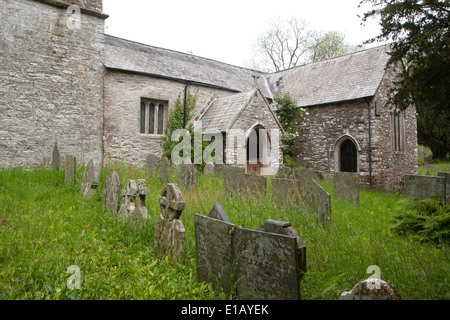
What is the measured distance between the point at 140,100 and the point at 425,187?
1147 centimetres

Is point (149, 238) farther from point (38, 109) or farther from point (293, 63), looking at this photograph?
point (293, 63)

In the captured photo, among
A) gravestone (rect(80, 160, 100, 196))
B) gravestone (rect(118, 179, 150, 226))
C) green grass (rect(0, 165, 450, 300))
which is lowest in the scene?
green grass (rect(0, 165, 450, 300))

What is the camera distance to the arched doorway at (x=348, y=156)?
50.1ft

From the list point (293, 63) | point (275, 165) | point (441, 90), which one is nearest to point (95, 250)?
point (441, 90)

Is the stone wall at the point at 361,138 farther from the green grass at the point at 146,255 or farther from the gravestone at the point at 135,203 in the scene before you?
the gravestone at the point at 135,203

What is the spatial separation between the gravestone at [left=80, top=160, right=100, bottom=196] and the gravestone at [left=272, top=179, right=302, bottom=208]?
3733 mm

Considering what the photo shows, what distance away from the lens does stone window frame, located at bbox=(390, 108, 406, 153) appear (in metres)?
15.9

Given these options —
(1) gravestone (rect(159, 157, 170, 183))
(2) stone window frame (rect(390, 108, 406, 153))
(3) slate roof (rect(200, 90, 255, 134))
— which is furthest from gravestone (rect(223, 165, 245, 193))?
(2) stone window frame (rect(390, 108, 406, 153))

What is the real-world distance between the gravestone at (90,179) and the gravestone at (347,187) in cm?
557

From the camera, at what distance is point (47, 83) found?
11.0 m

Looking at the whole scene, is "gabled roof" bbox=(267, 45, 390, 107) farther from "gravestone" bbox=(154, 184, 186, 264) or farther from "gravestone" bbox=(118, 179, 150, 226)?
"gravestone" bbox=(154, 184, 186, 264)

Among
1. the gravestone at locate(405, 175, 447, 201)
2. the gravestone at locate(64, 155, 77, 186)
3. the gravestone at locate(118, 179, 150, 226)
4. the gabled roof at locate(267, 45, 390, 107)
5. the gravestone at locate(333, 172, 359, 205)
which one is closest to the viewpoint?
the gravestone at locate(405, 175, 447, 201)

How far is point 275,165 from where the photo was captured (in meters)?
13.9

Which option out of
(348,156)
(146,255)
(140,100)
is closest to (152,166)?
(140,100)
